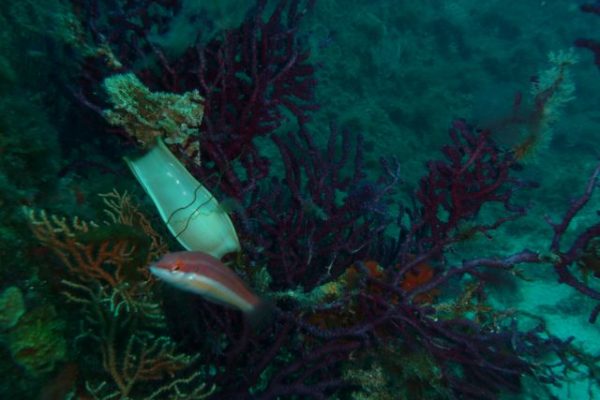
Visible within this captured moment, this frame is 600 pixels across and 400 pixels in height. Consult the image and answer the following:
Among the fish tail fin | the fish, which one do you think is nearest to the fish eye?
the fish

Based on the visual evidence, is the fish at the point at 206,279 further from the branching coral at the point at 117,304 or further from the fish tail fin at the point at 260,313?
the branching coral at the point at 117,304

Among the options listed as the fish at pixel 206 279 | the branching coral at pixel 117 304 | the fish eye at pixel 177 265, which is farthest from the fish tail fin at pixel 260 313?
the fish eye at pixel 177 265

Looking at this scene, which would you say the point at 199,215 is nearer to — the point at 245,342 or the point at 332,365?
the point at 245,342

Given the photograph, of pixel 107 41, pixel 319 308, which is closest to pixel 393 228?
pixel 319 308

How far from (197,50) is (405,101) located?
11.4m

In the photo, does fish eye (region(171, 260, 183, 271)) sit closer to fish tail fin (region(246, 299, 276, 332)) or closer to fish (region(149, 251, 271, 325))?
fish (region(149, 251, 271, 325))

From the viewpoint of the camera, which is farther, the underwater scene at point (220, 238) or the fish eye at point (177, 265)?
the underwater scene at point (220, 238)

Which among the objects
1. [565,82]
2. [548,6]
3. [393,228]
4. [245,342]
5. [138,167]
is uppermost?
[548,6]

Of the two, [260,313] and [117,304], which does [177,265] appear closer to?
[260,313]

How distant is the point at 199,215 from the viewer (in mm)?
2576

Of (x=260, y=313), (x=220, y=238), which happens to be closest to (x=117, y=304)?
(x=220, y=238)

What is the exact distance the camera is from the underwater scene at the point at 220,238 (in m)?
2.39

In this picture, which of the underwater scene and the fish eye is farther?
the underwater scene

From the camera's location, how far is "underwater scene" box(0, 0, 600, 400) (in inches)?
94.2
